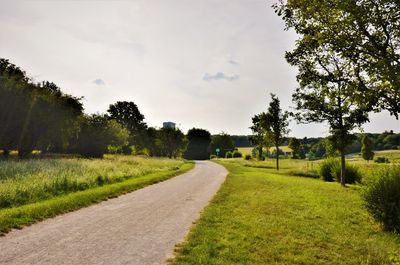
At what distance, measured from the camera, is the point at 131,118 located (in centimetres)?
10644

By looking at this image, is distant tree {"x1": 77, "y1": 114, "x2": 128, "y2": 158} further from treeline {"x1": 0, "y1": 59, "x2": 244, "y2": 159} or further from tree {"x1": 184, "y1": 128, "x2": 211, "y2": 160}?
tree {"x1": 184, "y1": 128, "x2": 211, "y2": 160}

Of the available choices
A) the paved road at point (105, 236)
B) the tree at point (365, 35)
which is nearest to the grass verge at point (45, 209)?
the paved road at point (105, 236)

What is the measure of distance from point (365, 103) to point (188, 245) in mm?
5349

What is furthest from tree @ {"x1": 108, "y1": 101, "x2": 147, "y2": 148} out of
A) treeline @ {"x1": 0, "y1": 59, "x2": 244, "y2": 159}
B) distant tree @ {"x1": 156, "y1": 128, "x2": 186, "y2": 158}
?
treeline @ {"x1": 0, "y1": 59, "x2": 244, "y2": 159}

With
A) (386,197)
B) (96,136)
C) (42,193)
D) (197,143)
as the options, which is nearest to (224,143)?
(197,143)

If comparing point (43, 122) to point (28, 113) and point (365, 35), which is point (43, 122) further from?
point (365, 35)

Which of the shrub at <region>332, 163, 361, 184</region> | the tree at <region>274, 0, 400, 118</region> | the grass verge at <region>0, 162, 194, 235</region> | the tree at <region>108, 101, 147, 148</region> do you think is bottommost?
the grass verge at <region>0, 162, 194, 235</region>

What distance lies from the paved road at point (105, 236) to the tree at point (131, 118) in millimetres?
91631

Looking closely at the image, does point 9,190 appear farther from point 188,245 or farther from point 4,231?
point 188,245

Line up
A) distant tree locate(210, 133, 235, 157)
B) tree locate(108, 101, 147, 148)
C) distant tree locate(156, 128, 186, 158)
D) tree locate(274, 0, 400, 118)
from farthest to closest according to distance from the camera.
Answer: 1. distant tree locate(210, 133, 235, 157)
2. distant tree locate(156, 128, 186, 158)
3. tree locate(108, 101, 147, 148)
4. tree locate(274, 0, 400, 118)

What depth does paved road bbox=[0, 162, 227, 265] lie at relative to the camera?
759 cm

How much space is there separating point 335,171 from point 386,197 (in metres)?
22.0

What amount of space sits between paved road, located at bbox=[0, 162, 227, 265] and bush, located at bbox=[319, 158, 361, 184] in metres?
22.1

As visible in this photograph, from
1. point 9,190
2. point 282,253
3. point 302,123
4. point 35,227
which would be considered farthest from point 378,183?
point 302,123
